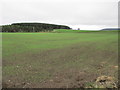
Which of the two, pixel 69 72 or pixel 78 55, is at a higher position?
pixel 78 55

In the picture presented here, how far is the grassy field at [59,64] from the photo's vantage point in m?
5.00

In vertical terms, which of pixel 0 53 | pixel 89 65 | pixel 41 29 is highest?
pixel 41 29

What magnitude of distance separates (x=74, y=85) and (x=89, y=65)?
2.12 meters

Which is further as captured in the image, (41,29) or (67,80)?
(41,29)

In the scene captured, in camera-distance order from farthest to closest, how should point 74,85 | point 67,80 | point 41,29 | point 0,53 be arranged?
1. point 41,29
2. point 0,53
3. point 67,80
4. point 74,85

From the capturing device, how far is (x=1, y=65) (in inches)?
248

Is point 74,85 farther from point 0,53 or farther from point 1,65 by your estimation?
point 0,53

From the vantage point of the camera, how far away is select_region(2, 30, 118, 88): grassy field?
500 cm

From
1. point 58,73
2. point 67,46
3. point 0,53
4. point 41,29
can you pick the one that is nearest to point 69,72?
point 58,73

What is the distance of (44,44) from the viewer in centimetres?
877

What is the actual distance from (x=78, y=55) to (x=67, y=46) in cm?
161

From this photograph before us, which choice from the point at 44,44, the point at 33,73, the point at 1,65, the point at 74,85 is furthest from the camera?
the point at 44,44

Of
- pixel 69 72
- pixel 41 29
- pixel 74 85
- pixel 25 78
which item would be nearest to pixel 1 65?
pixel 25 78

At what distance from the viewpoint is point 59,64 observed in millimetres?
6543
